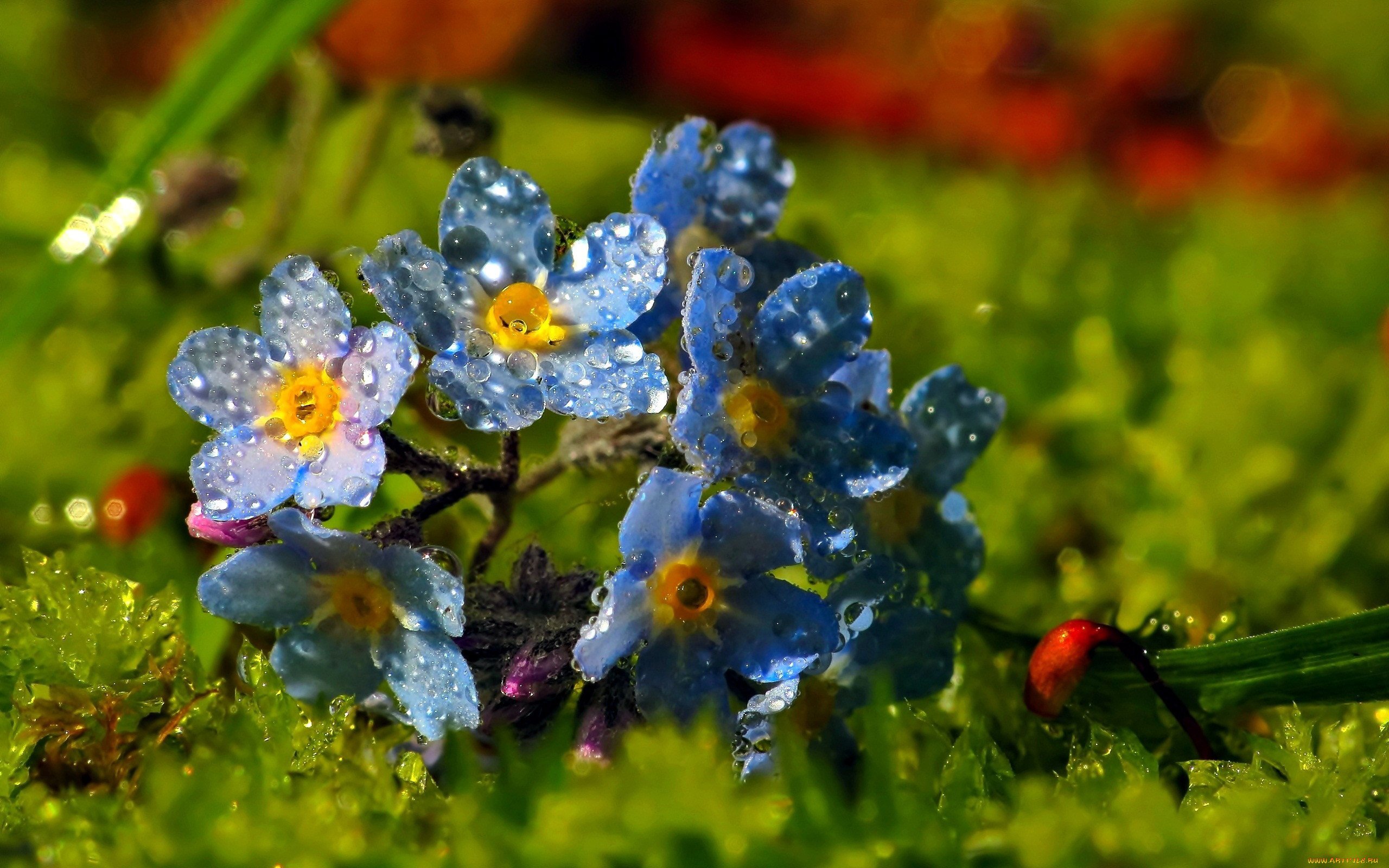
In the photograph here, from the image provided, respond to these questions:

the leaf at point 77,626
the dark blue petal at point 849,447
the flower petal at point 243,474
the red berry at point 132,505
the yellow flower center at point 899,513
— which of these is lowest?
the red berry at point 132,505

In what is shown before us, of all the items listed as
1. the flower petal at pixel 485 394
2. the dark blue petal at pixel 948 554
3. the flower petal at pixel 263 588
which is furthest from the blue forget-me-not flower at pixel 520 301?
the dark blue petal at pixel 948 554

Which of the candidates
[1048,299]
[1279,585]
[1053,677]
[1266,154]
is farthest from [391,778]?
[1266,154]

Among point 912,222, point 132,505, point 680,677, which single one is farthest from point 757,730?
point 912,222

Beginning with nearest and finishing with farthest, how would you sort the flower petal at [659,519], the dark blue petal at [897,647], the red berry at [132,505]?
the flower petal at [659,519] → the dark blue petal at [897,647] → the red berry at [132,505]

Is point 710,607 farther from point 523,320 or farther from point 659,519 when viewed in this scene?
point 523,320

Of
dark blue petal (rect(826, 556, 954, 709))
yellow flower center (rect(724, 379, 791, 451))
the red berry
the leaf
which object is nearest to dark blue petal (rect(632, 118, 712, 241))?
yellow flower center (rect(724, 379, 791, 451))

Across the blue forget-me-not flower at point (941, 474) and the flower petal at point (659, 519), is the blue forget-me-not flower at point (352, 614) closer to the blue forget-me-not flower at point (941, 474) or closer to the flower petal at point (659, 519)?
the flower petal at point (659, 519)

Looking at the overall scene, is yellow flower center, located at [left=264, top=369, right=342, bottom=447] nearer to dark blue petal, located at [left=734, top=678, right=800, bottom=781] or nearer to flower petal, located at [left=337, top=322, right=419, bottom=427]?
flower petal, located at [left=337, top=322, right=419, bottom=427]
